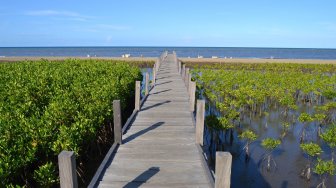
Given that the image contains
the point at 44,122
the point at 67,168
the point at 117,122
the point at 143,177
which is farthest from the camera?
the point at 117,122

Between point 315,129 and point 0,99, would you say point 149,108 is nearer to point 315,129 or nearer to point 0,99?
point 0,99

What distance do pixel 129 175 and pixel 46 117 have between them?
116 inches

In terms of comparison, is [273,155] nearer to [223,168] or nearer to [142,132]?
[142,132]

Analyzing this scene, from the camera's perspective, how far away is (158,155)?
6.91 m

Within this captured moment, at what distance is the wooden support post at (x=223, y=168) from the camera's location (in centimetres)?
411

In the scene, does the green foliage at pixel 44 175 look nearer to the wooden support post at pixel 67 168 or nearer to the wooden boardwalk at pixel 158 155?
the wooden boardwalk at pixel 158 155

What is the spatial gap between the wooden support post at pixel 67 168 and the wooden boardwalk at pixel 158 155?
127 cm

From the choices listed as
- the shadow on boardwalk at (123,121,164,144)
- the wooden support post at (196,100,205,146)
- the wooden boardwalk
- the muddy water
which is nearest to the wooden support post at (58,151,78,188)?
the wooden boardwalk

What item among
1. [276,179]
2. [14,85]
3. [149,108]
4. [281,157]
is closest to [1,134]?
[14,85]

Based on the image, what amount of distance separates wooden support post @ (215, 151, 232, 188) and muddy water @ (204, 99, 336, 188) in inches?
216

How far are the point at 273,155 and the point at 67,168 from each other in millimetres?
9316

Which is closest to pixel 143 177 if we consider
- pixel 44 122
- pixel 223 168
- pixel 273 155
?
pixel 223 168

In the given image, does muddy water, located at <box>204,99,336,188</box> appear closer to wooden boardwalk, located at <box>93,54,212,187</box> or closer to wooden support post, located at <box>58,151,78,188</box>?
wooden boardwalk, located at <box>93,54,212,187</box>

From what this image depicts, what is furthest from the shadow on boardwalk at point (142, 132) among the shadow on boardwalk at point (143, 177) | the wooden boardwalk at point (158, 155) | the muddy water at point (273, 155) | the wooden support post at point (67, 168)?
the wooden support post at point (67, 168)
